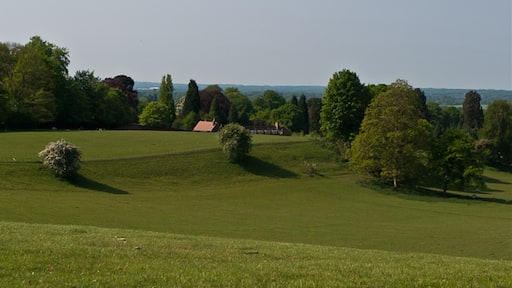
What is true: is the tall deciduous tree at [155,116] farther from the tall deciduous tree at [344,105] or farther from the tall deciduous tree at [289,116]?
the tall deciduous tree at [344,105]

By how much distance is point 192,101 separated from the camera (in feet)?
448

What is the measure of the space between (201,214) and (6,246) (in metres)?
28.3

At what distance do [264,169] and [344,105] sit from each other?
50.9ft

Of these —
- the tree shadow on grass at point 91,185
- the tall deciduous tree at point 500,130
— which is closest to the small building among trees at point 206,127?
the tall deciduous tree at point 500,130

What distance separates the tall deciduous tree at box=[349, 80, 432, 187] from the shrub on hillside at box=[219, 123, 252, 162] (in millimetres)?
13756

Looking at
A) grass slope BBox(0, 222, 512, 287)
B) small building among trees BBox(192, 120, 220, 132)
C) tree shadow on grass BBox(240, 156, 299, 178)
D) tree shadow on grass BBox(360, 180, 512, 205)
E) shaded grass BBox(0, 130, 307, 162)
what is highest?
grass slope BBox(0, 222, 512, 287)

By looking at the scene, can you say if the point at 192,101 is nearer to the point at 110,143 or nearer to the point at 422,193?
the point at 110,143

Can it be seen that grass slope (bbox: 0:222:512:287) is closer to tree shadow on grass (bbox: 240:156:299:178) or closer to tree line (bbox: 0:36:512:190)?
tree line (bbox: 0:36:512:190)

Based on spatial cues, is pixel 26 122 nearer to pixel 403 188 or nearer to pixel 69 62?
pixel 69 62

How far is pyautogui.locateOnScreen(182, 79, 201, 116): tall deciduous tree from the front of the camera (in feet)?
448

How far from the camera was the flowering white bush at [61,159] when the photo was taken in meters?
56.1

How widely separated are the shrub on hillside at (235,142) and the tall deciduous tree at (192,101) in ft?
213

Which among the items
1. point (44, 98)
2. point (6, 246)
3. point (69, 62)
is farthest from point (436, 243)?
point (69, 62)

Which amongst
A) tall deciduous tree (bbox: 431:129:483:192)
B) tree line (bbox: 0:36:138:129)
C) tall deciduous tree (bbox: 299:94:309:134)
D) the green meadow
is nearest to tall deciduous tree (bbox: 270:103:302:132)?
tall deciduous tree (bbox: 299:94:309:134)
